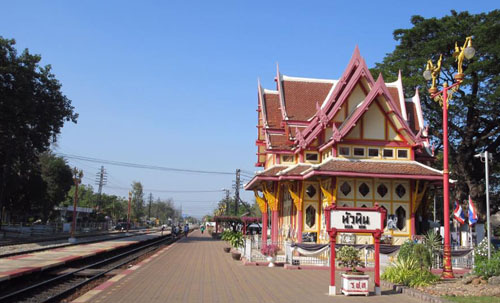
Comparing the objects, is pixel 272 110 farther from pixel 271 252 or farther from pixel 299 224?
pixel 271 252

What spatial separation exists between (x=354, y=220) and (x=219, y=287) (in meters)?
4.14

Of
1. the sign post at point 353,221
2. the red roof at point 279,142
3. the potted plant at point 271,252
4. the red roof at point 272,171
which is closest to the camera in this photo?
A: the sign post at point 353,221

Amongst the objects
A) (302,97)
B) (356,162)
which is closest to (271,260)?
(356,162)

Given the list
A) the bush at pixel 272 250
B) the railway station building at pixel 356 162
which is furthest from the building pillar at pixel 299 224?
the bush at pixel 272 250

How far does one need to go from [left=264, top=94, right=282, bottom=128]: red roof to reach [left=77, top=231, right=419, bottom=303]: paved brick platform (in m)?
13.0

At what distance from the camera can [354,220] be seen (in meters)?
13.2

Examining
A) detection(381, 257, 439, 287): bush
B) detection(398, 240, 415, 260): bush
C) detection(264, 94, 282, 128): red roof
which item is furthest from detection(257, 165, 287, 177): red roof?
detection(381, 257, 439, 287): bush

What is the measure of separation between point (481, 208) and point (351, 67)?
17.5 metres

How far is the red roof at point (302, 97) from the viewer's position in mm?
28328

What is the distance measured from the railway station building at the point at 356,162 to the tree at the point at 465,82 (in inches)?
344

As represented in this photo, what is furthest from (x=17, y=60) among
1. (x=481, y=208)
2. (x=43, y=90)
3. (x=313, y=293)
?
(x=481, y=208)

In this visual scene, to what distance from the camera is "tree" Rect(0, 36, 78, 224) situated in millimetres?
36031

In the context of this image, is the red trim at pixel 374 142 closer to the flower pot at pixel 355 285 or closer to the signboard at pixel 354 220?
the signboard at pixel 354 220

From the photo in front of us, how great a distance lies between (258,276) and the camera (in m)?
16.0
